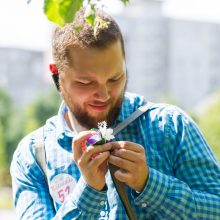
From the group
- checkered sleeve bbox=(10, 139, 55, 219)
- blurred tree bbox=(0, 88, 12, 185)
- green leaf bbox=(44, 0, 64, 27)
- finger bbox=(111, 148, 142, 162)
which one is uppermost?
green leaf bbox=(44, 0, 64, 27)

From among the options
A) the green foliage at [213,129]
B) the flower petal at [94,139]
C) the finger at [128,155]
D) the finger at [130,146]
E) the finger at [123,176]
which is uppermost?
the flower petal at [94,139]

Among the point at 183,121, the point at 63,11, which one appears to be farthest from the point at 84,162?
the point at 63,11

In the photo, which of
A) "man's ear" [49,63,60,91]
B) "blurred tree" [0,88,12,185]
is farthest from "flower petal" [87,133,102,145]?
"blurred tree" [0,88,12,185]

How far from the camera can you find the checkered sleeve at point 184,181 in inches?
87.2

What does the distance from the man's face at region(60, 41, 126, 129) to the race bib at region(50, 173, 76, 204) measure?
0.67 feet

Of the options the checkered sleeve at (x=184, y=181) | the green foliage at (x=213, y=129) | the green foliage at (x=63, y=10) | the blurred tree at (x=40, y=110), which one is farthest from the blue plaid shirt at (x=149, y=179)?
the blurred tree at (x=40, y=110)

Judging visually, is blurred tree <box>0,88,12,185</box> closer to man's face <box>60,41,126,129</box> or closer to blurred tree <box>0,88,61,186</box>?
blurred tree <box>0,88,61,186</box>

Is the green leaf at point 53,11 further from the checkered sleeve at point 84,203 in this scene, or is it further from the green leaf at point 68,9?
the checkered sleeve at point 84,203

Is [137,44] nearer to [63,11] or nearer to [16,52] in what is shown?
[16,52]

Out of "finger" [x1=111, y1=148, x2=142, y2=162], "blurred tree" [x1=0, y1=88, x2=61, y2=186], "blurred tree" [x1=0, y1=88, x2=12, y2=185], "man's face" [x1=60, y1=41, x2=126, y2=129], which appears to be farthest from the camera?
"blurred tree" [x1=0, y1=88, x2=61, y2=186]

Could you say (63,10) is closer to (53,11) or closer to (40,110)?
(53,11)

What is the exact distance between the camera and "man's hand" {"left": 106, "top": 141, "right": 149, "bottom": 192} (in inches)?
83.2

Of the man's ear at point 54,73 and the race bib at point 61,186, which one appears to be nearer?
the race bib at point 61,186

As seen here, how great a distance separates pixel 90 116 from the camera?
7.81ft
